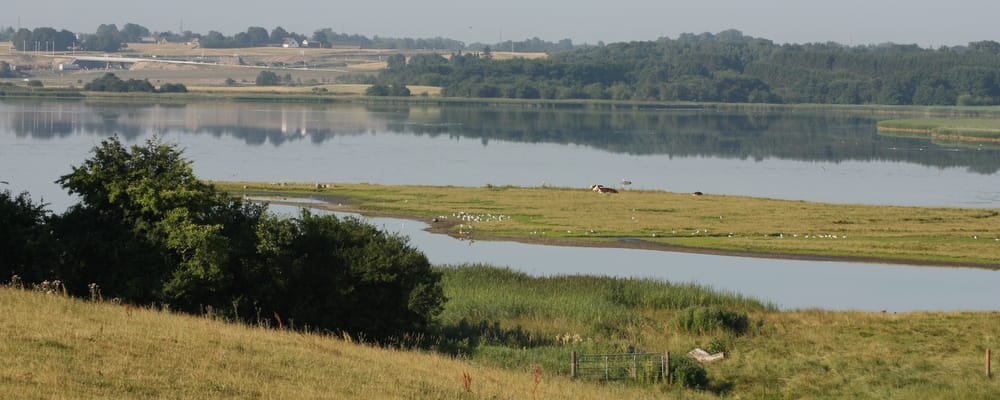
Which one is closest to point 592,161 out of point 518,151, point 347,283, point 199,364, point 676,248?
point 518,151

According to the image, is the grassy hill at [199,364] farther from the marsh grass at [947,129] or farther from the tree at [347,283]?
the marsh grass at [947,129]

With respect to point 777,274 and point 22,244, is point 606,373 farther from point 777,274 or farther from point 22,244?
point 777,274

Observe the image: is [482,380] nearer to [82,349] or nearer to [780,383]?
[82,349]

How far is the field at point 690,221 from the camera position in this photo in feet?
151

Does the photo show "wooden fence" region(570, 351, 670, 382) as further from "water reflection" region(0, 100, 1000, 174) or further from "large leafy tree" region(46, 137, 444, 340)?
"water reflection" region(0, 100, 1000, 174)

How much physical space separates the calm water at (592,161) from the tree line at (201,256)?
6.55m

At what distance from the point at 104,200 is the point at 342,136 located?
94290 mm

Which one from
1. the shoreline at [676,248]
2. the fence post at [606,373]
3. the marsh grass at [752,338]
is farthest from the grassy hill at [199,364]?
the shoreline at [676,248]

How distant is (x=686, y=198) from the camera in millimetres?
61781

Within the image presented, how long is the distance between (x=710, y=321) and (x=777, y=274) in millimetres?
14731

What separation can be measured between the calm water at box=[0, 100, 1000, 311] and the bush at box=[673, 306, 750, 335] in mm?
8245

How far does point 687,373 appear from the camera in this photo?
74.0ft

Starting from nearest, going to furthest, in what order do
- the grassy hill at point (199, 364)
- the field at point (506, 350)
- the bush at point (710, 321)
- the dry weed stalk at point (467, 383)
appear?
the grassy hill at point (199, 364) → the field at point (506, 350) → the dry weed stalk at point (467, 383) → the bush at point (710, 321)

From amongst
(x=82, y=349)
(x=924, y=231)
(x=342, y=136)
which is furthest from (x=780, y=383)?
(x=342, y=136)
